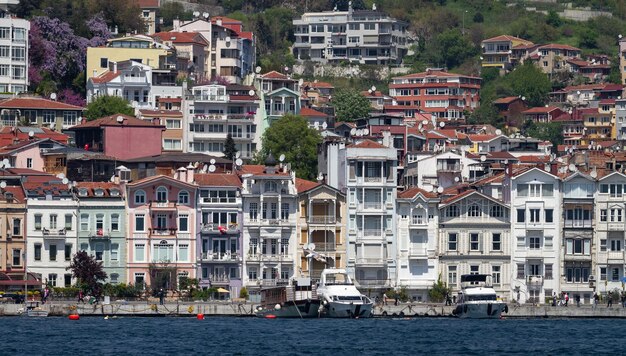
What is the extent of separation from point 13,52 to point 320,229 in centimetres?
4341

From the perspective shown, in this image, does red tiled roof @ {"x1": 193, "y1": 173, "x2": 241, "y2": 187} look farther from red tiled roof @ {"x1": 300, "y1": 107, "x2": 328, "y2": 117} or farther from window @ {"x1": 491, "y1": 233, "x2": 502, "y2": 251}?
red tiled roof @ {"x1": 300, "y1": 107, "x2": 328, "y2": 117}

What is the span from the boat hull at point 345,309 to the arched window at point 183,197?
13.0 m

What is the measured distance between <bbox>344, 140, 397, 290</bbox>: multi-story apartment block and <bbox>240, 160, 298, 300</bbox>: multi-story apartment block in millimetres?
3831

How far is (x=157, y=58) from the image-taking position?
Result: 168 metres

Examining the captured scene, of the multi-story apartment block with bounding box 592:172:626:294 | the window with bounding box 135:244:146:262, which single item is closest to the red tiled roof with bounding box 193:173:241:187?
the window with bounding box 135:244:146:262

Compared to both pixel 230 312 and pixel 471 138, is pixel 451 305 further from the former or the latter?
pixel 471 138

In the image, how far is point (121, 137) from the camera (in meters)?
141

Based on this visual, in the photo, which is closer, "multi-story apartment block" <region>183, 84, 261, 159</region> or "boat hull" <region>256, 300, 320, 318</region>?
"boat hull" <region>256, 300, 320, 318</region>

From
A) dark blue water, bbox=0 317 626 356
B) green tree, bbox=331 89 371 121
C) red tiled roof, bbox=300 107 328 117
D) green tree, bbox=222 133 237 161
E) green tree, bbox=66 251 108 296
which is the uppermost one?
green tree, bbox=331 89 371 121

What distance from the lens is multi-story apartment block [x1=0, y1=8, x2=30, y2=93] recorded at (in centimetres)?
16200

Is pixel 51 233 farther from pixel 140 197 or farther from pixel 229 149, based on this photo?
pixel 229 149

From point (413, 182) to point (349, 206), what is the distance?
14.1 m

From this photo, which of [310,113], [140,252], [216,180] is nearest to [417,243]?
[216,180]

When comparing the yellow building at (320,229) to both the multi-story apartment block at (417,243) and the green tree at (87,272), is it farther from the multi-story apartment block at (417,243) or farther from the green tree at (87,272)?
the green tree at (87,272)
